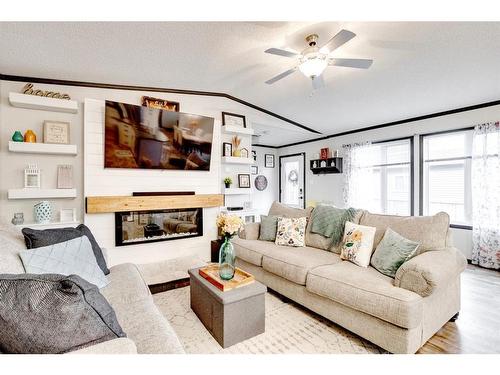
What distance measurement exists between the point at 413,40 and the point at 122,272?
324 centimetres

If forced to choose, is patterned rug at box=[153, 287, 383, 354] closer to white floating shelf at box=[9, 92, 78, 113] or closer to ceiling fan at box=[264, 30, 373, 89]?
ceiling fan at box=[264, 30, 373, 89]

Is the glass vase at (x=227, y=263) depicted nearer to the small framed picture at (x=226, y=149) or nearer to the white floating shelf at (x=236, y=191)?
the white floating shelf at (x=236, y=191)

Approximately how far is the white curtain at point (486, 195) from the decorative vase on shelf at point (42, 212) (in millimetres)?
5757

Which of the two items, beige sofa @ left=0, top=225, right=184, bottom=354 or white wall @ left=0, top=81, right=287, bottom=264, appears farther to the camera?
white wall @ left=0, top=81, right=287, bottom=264

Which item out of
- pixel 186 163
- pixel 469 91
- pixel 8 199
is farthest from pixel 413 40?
pixel 8 199

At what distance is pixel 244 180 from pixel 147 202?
1.68 m

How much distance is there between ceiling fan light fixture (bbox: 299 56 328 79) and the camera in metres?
2.05

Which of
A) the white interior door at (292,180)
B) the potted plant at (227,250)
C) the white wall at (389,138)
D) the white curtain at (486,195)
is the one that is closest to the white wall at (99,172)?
the potted plant at (227,250)

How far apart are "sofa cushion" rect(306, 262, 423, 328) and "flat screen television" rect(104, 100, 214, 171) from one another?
2.40 m

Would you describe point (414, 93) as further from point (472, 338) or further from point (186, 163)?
point (186, 163)

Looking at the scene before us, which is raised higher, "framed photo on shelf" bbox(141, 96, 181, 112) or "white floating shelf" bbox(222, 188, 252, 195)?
"framed photo on shelf" bbox(141, 96, 181, 112)

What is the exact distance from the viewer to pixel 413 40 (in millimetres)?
2135

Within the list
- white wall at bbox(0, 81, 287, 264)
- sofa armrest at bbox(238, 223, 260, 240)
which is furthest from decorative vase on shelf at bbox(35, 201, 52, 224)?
Result: sofa armrest at bbox(238, 223, 260, 240)

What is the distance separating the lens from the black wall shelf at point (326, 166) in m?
5.50
